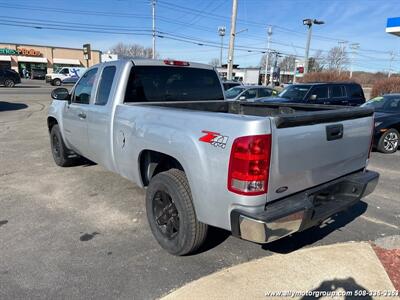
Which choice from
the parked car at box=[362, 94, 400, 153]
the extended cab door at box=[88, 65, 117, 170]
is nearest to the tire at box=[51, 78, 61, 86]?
the parked car at box=[362, 94, 400, 153]

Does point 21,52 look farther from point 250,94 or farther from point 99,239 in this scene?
point 99,239

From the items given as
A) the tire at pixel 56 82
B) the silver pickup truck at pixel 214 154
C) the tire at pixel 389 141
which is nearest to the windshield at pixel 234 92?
the tire at pixel 389 141

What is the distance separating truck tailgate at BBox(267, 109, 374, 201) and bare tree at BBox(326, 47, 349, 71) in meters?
84.1

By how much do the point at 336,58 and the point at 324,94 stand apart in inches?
3052

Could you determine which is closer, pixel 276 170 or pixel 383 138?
pixel 276 170

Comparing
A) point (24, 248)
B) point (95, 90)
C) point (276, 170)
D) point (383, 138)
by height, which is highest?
point (95, 90)

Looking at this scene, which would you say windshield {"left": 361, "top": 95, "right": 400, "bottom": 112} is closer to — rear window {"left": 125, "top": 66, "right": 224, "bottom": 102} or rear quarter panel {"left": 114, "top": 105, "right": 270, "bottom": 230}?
rear window {"left": 125, "top": 66, "right": 224, "bottom": 102}

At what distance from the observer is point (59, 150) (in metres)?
6.29

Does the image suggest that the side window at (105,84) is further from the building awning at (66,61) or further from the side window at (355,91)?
the building awning at (66,61)

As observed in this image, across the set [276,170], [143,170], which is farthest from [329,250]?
[143,170]

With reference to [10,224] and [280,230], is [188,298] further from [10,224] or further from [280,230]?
[10,224]

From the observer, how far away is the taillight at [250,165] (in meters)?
2.46

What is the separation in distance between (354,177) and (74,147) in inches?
166

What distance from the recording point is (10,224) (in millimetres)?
4051
